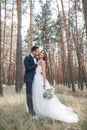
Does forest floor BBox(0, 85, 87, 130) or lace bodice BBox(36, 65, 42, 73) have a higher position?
lace bodice BBox(36, 65, 42, 73)

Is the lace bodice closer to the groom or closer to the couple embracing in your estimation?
the couple embracing

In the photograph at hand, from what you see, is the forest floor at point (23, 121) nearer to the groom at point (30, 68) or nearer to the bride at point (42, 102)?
the bride at point (42, 102)

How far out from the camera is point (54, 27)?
3572 cm

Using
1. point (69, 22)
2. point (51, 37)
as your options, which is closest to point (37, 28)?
point (51, 37)

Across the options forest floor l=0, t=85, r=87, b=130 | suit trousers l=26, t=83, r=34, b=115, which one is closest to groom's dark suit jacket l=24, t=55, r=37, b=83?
suit trousers l=26, t=83, r=34, b=115

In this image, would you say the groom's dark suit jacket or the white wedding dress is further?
the white wedding dress

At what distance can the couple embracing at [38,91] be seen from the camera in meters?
9.24

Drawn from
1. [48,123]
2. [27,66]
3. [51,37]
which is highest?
[51,37]

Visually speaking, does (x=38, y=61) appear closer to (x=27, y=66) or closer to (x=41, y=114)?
(x=27, y=66)

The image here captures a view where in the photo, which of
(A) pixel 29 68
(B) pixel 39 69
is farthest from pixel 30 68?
(B) pixel 39 69

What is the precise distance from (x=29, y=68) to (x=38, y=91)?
0.75 m

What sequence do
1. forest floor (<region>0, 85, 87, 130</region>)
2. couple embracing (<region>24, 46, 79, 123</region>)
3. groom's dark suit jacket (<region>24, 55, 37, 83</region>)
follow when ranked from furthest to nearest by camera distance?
couple embracing (<region>24, 46, 79, 123</region>)
groom's dark suit jacket (<region>24, 55, 37, 83</region>)
forest floor (<region>0, 85, 87, 130</region>)

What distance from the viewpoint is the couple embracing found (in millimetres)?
9242

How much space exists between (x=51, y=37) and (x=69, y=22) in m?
7.49
